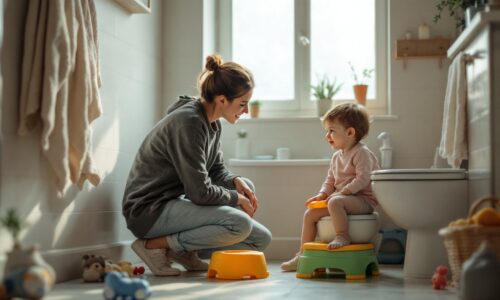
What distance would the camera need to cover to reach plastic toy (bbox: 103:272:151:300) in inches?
85.6

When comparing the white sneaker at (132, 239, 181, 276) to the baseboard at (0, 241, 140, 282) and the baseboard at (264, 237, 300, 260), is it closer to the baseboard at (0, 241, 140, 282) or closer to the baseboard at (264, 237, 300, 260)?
the baseboard at (0, 241, 140, 282)

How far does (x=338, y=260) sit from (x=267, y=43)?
190 cm

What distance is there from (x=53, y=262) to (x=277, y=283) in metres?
0.93

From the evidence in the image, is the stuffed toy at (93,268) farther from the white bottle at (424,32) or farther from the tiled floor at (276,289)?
the white bottle at (424,32)

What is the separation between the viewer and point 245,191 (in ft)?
11.3

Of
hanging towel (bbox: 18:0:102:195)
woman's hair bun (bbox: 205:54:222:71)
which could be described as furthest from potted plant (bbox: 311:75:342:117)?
hanging towel (bbox: 18:0:102:195)

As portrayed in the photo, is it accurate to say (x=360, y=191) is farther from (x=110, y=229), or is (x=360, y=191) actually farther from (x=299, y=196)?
(x=110, y=229)

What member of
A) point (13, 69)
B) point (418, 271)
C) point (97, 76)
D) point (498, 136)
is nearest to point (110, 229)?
point (97, 76)

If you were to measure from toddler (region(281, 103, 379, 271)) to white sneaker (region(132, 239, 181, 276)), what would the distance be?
0.56 metres

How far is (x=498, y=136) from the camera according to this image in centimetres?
265

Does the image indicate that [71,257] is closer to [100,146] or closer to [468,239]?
[100,146]

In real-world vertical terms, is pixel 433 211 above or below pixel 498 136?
below

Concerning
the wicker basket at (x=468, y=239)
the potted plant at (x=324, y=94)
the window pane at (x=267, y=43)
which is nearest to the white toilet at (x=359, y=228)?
the wicker basket at (x=468, y=239)

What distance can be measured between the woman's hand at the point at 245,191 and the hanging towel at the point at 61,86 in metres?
0.82
